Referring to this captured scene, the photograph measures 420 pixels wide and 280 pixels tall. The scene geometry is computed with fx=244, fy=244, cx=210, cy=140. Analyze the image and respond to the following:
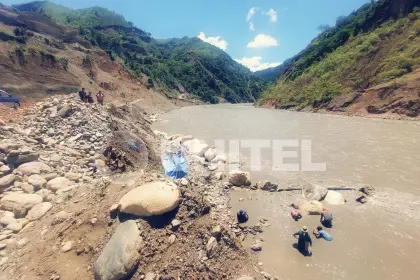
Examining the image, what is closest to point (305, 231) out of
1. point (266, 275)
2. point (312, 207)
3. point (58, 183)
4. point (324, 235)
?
point (324, 235)

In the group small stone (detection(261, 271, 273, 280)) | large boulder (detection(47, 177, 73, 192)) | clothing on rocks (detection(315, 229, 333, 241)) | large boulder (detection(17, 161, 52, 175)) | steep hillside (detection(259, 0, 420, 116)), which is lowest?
small stone (detection(261, 271, 273, 280))

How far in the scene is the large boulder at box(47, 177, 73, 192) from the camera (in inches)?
284

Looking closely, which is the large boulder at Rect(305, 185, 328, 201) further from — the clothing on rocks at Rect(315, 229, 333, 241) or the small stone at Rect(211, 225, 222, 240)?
the small stone at Rect(211, 225, 222, 240)

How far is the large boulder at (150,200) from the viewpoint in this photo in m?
5.34

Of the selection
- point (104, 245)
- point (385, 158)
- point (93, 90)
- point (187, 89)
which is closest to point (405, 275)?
point (104, 245)

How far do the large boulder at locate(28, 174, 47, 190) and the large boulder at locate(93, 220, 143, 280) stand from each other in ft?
12.3

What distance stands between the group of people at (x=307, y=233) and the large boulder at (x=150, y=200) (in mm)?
3033

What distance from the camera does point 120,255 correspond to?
181 inches

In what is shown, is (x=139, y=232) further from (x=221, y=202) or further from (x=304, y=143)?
(x=304, y=143)

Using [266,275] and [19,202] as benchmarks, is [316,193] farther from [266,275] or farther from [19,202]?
[19,202]

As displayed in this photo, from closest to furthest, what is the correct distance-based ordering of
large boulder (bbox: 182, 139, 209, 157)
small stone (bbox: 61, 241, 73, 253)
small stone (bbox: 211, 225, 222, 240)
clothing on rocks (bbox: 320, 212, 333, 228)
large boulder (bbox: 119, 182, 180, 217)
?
small stone (bbox: 61, 241, 73, 253), small stone (bbox: 211, 225, 222, 240), large boulder (bbox: 119, 182, 180, 217), clothing on rocks (bbox: 320, 212, 333, 228), large boulder (bbox: 182, 139, 209, 157)

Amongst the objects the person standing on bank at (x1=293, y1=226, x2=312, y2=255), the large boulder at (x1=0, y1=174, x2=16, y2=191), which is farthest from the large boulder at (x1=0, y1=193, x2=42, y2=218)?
the person standing on bank at (x1=293, y1=226, x2=312, y2=255)

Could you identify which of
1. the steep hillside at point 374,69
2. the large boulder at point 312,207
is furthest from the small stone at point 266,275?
the steep hillside at point 374,69

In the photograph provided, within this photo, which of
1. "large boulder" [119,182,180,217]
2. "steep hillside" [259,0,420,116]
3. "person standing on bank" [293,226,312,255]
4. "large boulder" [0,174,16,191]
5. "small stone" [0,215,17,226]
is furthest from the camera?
"steep hillside" [259,0,420,116]
